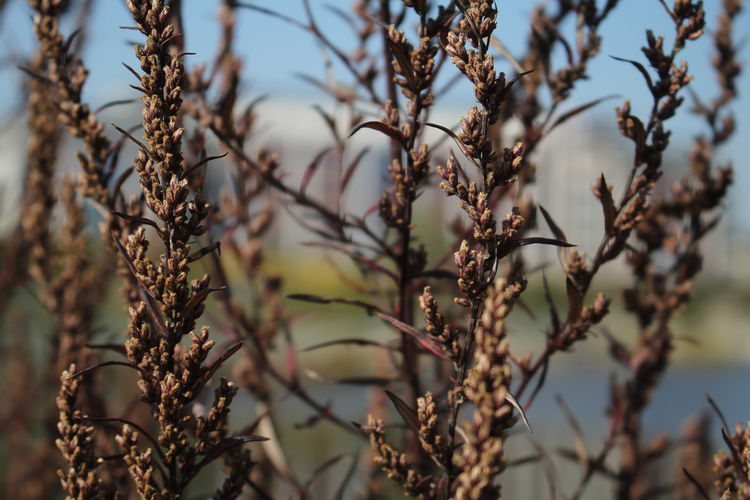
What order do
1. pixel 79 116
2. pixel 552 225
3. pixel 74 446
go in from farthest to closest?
pixel 79 116, pixel 552 225, pixel 74 446

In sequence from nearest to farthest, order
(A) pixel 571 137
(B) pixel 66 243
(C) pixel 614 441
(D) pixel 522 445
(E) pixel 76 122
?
1. (E) pixel 76 122
2. (C) pixel 614 441
3. (B) pixel 66 243
4. (D) pixel 522 445
5. (A) pixel 571 137

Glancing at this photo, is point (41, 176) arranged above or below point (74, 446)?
above

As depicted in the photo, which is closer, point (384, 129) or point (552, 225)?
point (384, 129)

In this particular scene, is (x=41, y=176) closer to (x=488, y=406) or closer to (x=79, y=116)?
(x=79, y=116)

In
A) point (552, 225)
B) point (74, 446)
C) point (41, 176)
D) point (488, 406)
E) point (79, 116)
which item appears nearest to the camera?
point (488, 406)

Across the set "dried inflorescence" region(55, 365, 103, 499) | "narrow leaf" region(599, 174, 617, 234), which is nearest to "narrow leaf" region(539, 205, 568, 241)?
"narrow leaf" region(599, 174, 617, 234)

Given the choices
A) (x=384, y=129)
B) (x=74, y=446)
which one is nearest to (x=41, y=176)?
(x=74, y=446)

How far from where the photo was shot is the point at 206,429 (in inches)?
41.5

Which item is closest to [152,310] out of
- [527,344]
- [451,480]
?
[451,480]

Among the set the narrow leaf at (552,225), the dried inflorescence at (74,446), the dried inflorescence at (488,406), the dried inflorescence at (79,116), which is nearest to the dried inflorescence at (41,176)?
the dried inflorescence at (79,116)

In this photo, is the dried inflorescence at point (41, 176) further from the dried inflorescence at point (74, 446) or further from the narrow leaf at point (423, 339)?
the narrow leaf at point (423, 339)

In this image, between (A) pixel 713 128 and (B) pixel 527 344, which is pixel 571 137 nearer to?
(B) pixel 527 344

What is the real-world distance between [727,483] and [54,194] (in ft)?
5.54

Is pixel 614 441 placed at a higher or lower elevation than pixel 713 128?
lower
